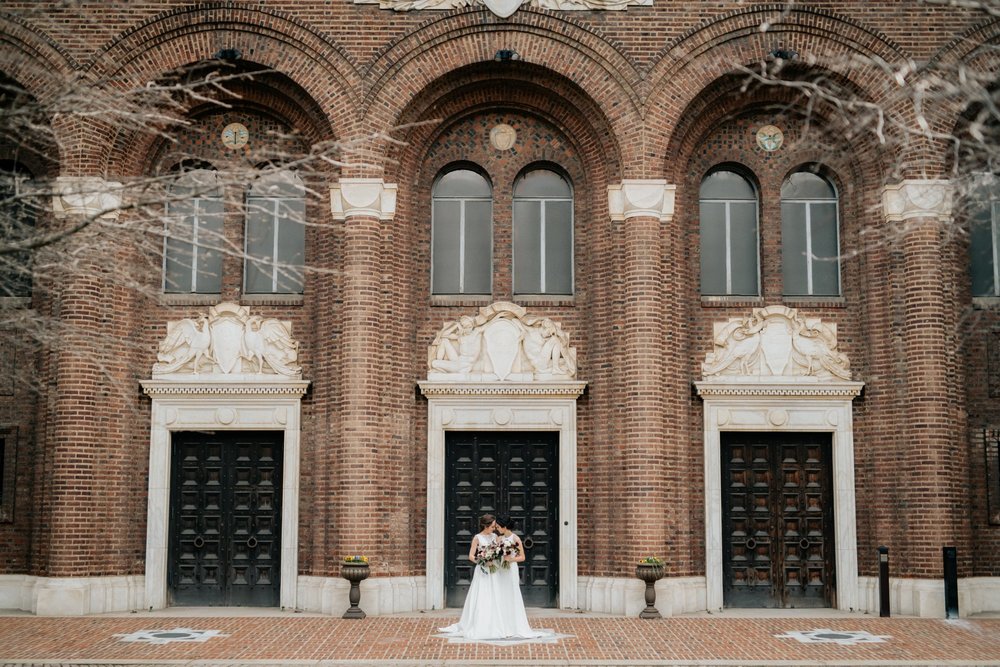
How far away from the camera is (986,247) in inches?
752

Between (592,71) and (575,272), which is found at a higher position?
(592,71)

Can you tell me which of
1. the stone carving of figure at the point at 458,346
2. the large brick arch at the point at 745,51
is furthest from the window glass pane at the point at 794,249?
the stone carving of figure at the point at 458,346

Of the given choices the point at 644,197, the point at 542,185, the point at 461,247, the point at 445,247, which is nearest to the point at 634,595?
the point at 644,197

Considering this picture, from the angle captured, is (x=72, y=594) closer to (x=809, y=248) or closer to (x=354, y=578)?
(x=354, y=578)

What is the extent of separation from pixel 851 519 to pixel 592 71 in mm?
8130

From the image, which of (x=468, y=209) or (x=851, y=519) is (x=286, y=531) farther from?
(x=851, y=519)

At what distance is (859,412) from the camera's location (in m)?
18.5

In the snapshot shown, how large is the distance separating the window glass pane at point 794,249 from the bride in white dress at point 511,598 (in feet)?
22.4

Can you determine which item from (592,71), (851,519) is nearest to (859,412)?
(851,519)

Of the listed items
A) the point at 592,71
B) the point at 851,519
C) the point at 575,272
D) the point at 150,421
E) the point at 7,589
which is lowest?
the point at 7,589

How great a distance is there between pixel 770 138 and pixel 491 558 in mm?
8678

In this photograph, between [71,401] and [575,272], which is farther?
[575,272]

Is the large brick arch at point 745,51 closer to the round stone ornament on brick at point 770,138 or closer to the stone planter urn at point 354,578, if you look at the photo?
the round stone ornament on brick at point 770,138

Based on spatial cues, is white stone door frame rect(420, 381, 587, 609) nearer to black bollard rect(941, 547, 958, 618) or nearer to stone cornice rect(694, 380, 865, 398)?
stone cornice rect(694, 380, 865, 398)
